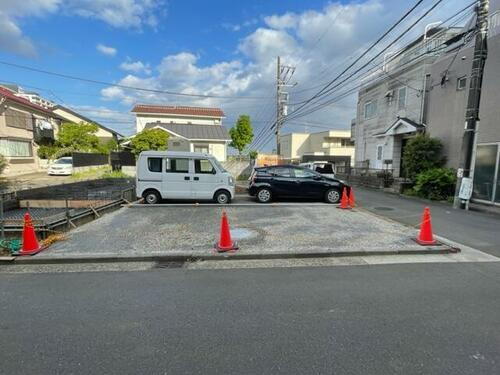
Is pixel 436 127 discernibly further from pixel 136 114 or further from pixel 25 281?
pixel 136 114

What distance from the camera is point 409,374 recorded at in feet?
7.13

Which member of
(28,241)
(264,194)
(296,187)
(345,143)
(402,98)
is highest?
(402,98)

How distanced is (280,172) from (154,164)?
4985 mm

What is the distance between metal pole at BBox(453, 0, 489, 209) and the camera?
29.5 feet

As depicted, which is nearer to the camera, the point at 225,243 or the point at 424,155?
the point at 225,243

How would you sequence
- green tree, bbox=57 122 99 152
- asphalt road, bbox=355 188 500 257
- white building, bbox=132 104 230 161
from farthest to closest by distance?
1. white building, bbox=132 104 230 161
2. green tree, bbox=57 122 99 152
3. asphalt road, bbox=355 188 500 257

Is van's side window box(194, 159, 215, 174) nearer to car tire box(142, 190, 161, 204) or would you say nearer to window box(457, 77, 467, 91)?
car tire box(142, 190, 161, 204)

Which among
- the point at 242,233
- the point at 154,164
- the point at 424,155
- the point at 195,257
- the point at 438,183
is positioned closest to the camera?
the point at 195,257

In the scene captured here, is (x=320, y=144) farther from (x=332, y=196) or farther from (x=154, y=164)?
(x=154, y=164)

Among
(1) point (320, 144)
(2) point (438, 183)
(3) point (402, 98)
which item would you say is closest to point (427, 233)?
(2) point (438, 183)

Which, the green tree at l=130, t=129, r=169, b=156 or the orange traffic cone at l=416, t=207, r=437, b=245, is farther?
the green tree at l=130, t=129, r=169, b=156

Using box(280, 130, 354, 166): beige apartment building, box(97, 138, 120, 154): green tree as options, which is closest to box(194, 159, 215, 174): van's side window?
box(97, 138, 120, 154): green tree

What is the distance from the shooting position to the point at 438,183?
1173cm

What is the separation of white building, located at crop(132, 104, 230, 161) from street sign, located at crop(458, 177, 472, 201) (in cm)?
1811
